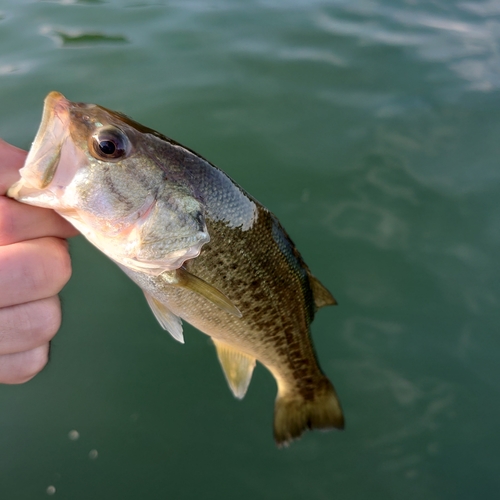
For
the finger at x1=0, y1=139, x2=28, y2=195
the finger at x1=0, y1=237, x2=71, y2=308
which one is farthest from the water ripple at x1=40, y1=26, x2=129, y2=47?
the finger at x1=0, y1=237, x2=71, y2=308

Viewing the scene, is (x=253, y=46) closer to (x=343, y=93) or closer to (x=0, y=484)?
(x=343, y=93)

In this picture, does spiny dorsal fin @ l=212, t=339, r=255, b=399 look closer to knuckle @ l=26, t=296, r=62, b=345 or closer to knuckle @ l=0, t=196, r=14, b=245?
knuckle @ l=26, t=296, r=62, b=345

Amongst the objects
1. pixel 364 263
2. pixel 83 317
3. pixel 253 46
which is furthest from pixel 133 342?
pixel 253 46

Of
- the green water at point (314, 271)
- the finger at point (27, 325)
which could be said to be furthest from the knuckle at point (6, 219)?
the green water at point (314, 271)

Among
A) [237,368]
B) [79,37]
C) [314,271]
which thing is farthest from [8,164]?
[79,37]

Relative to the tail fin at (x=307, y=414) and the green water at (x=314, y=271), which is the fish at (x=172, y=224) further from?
the green water at (x=314, y=271)

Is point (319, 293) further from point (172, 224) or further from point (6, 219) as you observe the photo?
point (6, 219)
